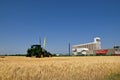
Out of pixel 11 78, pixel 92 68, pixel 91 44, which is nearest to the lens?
pixel 11 78

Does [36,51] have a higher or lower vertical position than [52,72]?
higher

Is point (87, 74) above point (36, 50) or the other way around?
the other way around

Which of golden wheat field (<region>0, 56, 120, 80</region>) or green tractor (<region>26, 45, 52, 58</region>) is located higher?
green tractor (<region>26, 45, 52, 58</region>)

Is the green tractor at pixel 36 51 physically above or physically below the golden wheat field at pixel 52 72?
above

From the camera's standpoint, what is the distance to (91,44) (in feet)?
577

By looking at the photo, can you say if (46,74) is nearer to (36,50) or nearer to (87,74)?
(87,74)

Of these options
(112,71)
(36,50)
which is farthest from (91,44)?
(112,71)

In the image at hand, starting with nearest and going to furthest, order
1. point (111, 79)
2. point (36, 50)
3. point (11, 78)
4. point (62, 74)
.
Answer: point (11, 78) < point (62, 74) < point (111, 79) < point (36, 50)

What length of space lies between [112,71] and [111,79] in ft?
7.93

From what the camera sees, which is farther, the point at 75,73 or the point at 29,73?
the point at 75,73

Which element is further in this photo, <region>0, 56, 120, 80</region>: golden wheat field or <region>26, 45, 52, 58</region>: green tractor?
<region>26, 45, 52, 58</region>: green tractor

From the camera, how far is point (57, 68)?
1468 centimetres

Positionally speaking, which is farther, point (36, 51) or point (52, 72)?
point (36, 51)

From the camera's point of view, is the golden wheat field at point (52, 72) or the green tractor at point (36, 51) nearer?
the golden wheat field at point (52, 72)
